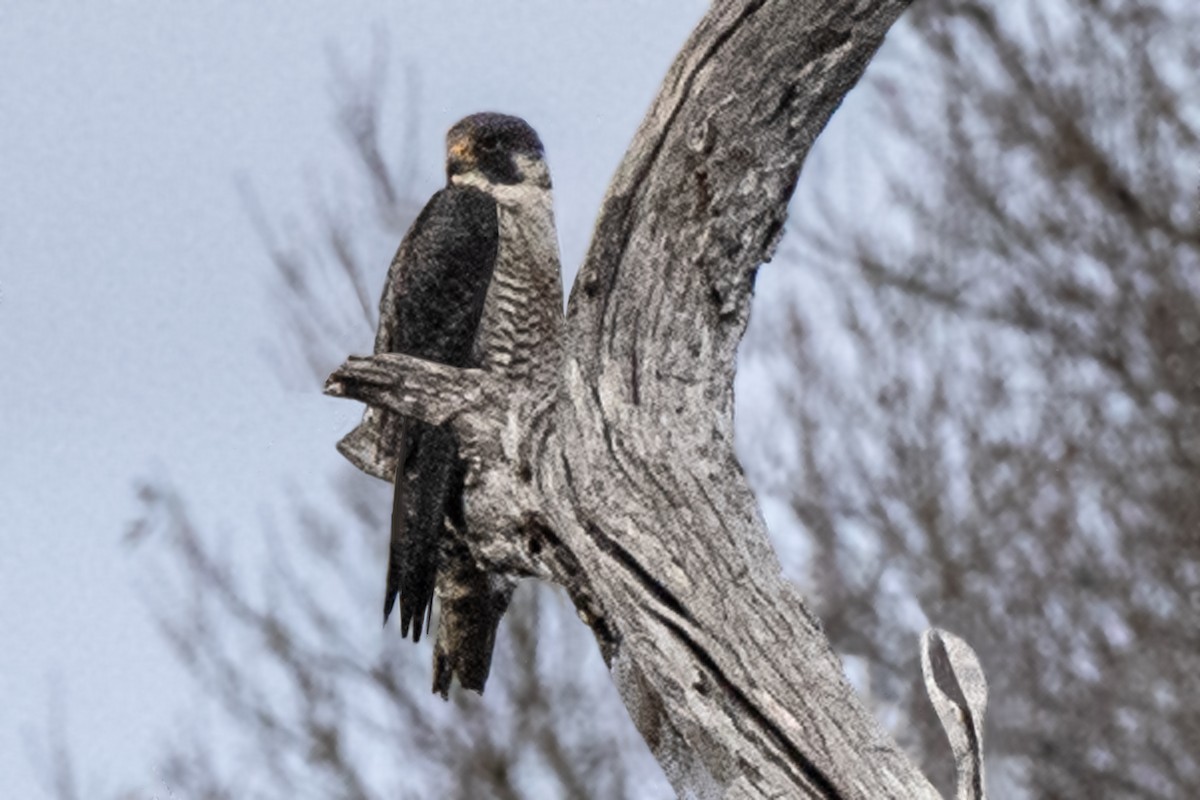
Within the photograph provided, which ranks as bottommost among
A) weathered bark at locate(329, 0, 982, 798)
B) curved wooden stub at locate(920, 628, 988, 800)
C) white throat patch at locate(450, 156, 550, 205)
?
curved wooden stub at locate(920, 628, 988, 800)

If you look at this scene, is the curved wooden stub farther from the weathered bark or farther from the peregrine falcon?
the peregrine falcon

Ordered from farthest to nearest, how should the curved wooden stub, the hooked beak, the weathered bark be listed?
the hooked beak, the curved wooden stub, the weathered bark

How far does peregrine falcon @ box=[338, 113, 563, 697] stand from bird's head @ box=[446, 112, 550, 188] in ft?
0.13

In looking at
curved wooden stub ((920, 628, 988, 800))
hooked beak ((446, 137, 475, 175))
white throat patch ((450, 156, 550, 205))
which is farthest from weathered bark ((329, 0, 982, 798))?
hooked beak ((446, 137, 475, 175))

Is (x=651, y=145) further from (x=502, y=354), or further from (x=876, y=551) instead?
(x=876, y=551)

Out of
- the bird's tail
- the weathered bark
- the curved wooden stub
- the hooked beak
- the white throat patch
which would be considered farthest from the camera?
the hooked beak

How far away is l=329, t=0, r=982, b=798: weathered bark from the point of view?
374 cm

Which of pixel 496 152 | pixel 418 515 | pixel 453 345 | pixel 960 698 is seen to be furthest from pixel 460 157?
pixel 960 698

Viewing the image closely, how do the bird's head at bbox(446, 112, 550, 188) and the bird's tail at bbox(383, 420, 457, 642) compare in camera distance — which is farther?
the bird's head at bbox(446, 112, 550, 188)

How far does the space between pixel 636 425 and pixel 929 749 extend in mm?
5974

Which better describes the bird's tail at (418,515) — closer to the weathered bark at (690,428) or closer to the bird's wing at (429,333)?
the bird's wing at (429,333)

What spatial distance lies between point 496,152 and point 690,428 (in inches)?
46.4

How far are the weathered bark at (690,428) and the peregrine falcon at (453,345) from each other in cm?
33

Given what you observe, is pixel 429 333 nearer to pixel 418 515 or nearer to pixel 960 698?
pixel 418 515
